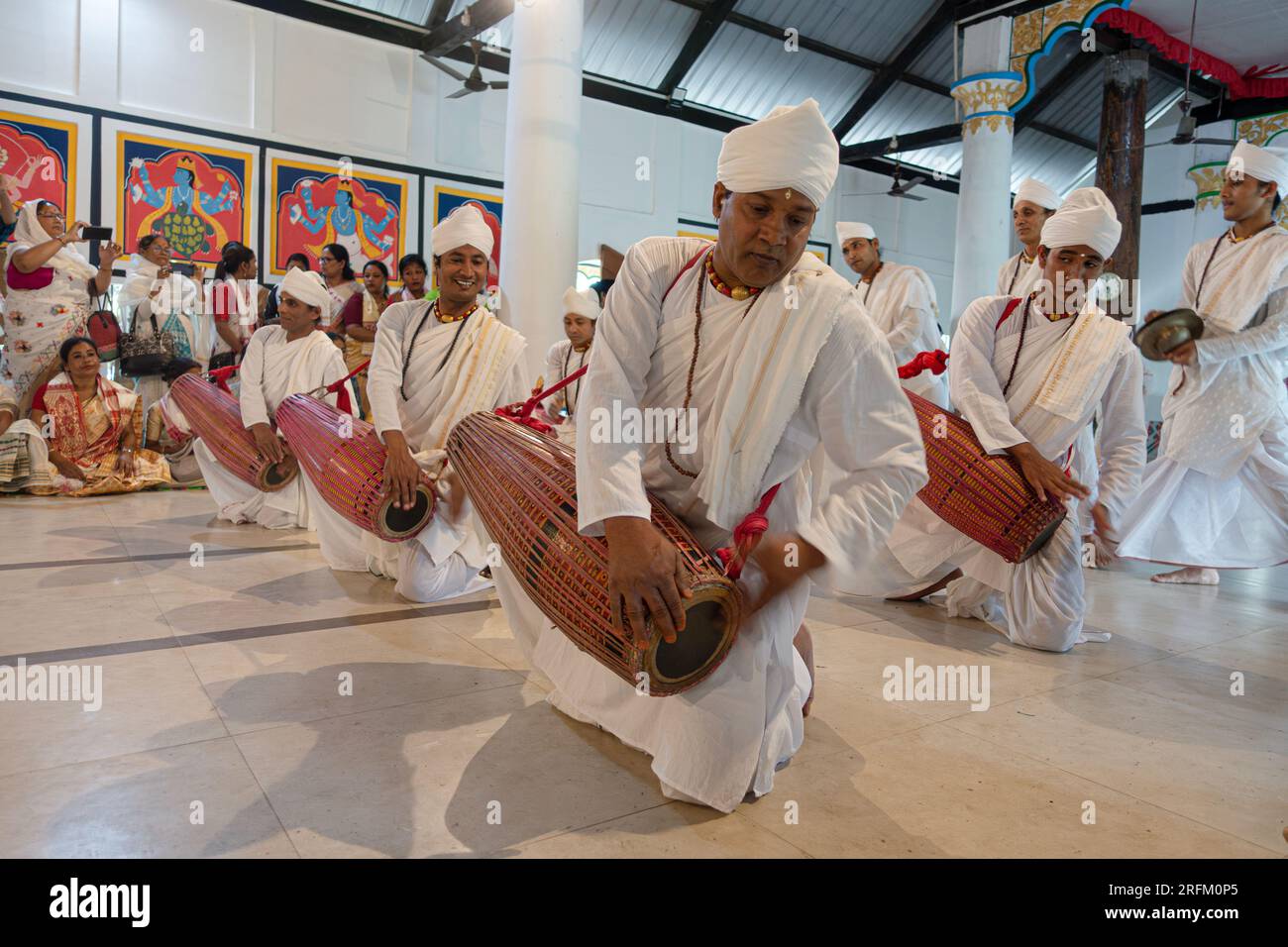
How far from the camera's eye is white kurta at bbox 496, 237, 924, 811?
1.88 meters

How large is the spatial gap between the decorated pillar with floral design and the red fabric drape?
7.41 feet

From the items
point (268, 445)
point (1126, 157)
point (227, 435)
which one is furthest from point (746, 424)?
point (1126, 157)

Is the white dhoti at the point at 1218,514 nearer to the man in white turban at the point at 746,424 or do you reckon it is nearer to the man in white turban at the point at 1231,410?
the man in white turban at the point at 1231,410

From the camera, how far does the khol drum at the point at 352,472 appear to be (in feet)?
11.1

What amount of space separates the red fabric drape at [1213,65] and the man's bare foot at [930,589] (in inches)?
374

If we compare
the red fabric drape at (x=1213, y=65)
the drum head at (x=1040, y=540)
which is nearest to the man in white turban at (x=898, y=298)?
the drum head at (x=1040, y=540)

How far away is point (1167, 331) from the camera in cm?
403

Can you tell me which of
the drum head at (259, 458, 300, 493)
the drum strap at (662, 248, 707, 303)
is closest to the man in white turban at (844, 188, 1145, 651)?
the drum strap at (662, 248, 707, 303)

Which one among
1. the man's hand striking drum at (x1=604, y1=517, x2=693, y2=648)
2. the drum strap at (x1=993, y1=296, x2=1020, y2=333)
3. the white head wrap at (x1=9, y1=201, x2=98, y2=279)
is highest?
the white head wrap at (x1=9, y1=201, x2=98, y2=279)

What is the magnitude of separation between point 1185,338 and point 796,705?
3071 millimetres

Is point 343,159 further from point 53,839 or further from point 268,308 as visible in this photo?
point 53,839

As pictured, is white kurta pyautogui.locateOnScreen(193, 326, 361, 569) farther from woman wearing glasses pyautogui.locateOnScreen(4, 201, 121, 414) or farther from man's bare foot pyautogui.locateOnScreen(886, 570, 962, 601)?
woman wearing glasses pyautogui.locateOnScreen(4, 201, 121, 414)

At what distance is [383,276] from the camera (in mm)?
8195

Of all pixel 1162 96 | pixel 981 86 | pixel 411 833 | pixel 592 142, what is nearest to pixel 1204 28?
pixel 1162 96
